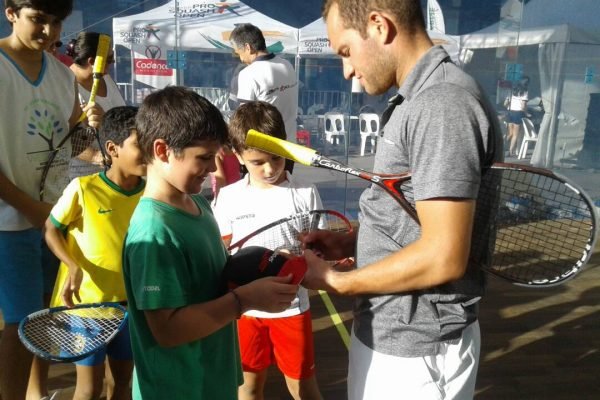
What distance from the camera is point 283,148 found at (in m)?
1.57

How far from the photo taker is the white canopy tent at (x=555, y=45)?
6.32 metres

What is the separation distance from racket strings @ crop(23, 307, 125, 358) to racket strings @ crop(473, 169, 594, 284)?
1.22 m

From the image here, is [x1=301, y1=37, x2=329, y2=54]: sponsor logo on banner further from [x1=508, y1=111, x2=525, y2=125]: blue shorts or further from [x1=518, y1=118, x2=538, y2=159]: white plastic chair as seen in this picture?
[x1=518, y1=118, x2=538, y2=159]: white plastic chair

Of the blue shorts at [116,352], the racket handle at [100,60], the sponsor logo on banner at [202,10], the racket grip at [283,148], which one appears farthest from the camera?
the sponsor logo on banner at [202,10]

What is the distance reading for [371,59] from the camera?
1354 mm

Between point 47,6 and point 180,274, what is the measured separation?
50.8 inches

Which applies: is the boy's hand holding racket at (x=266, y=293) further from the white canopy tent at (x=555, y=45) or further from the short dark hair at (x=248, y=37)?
the white canopy tent at (x=555, y=45)

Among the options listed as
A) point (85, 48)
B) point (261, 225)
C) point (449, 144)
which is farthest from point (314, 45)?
point (449, 144)

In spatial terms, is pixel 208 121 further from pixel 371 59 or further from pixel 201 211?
pixel 371 59

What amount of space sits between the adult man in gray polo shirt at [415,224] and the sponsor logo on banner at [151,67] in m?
4.86

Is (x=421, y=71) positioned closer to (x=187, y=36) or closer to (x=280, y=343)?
(x=280, y=343)

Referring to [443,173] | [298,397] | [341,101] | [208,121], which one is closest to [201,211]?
[208,121]

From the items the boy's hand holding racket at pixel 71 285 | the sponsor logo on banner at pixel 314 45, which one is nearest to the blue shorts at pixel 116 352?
the boy's hand holding racket at pixel 71 285

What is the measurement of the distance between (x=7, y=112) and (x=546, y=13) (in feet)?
19.9
